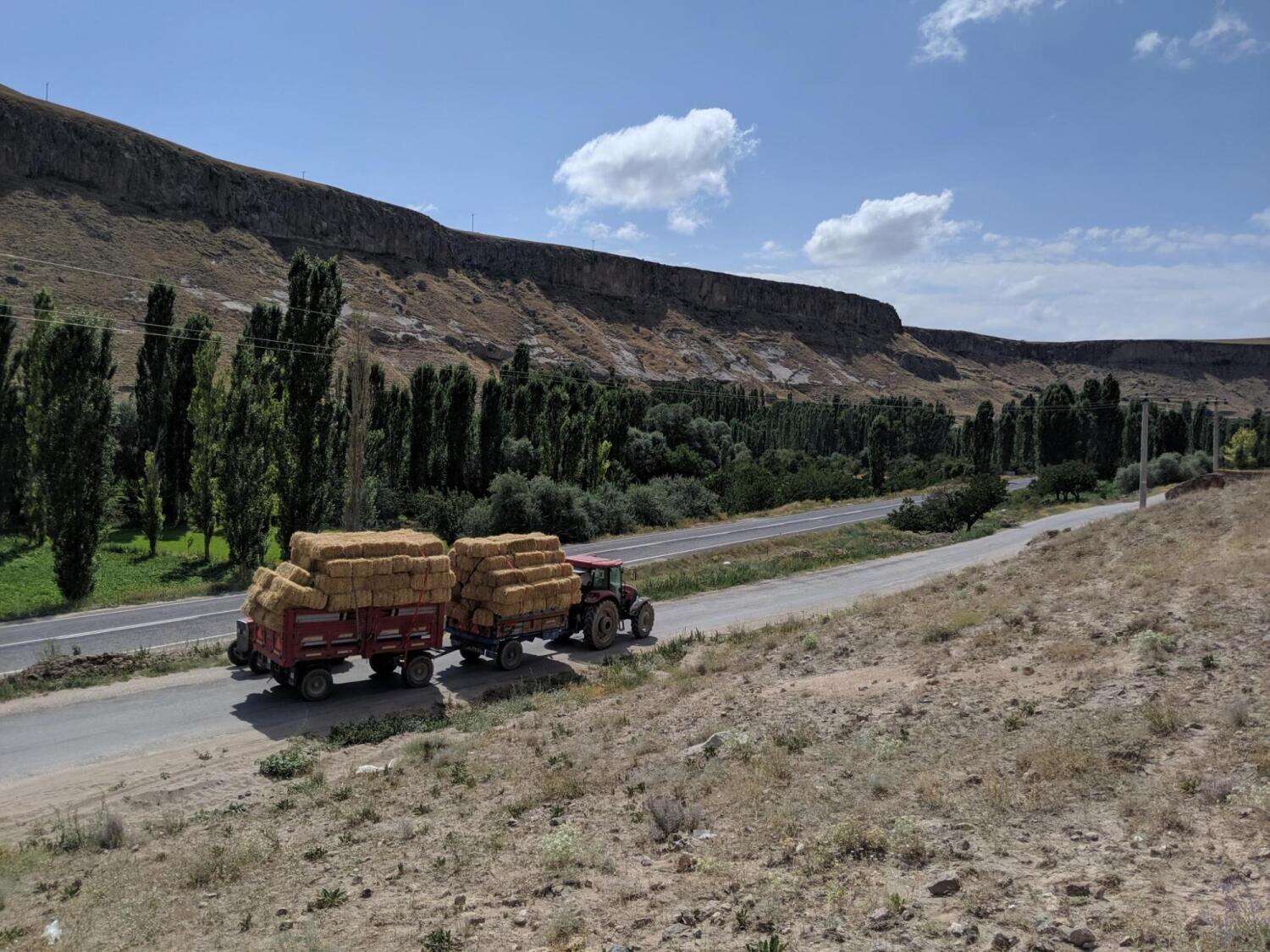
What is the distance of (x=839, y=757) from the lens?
994 cm

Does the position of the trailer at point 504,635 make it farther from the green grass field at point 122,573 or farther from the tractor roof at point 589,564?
the green grass field at point 122,573

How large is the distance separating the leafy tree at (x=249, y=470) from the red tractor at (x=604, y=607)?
17.4 metres

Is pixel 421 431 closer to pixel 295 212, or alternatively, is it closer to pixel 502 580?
pixel 502 580

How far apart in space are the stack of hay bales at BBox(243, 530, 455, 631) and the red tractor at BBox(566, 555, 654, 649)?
4434 mm

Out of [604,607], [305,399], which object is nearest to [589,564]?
[604,607]

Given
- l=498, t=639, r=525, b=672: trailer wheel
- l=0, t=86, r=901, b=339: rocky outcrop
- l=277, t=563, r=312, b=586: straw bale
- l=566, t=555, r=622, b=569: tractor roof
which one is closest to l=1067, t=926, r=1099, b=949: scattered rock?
l=277, t=563, r=312, b=586: straw bale

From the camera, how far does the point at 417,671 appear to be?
53.1 ft

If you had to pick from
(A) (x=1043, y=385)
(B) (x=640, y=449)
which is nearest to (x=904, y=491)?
(B) (x=640, y=449)

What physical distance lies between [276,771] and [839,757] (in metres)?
7.74

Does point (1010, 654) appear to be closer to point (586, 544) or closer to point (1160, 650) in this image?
point (1160, 650)

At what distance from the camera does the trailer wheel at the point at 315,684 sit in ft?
48.9

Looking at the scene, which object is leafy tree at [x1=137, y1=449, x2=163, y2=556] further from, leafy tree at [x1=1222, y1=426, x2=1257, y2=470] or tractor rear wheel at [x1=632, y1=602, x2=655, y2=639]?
leafy tree at [x1=1222, y1=426, x2=1257, y2=470]

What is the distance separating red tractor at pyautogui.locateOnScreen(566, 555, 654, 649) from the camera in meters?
19.5

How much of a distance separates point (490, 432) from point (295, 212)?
80125mm
